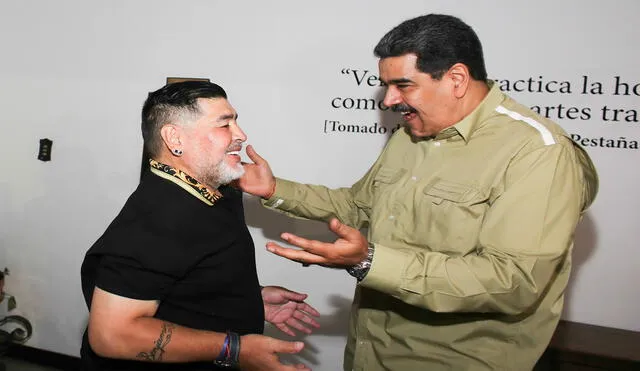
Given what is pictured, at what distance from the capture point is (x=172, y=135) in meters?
1.50

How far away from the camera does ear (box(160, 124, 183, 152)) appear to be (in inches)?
58.9

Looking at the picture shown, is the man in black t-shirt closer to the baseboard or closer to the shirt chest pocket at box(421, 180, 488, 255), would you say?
the shirt chest pocket at box(421, 180, 488, 255)

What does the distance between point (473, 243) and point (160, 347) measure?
3.17 ft

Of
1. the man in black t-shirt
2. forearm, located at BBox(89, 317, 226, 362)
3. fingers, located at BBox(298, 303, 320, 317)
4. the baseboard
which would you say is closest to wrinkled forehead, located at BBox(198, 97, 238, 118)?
the man in black t-shirt

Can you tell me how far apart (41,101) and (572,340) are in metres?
3.43

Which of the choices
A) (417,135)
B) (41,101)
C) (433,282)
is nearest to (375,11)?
(417,135)

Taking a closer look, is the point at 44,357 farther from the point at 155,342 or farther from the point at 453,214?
the point at 453,214

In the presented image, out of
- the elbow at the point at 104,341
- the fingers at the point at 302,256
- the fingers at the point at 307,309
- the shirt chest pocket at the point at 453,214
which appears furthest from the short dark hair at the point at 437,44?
the elbow at the point at 104,341

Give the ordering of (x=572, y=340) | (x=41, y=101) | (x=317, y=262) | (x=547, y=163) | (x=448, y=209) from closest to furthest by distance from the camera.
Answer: (x=317, y=262) → (x=547, y=163) → (x=448, y=209) → (x=572, y=340) → (x=41, y=101)

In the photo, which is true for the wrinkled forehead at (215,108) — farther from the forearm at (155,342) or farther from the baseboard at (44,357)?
the baseboard at (44,357)

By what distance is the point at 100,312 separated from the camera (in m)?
A: 1.25

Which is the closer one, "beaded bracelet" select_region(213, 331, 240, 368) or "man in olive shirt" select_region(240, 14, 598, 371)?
"man in olive shirt" select_region(240, 14, 598, 371)

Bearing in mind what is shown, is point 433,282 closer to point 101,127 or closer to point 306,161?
point 306,161

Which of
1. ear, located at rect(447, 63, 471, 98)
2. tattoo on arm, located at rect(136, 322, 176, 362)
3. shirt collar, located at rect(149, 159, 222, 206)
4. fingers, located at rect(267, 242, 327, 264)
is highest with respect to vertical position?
ear, located at rect(447, 63, 471, 98)
